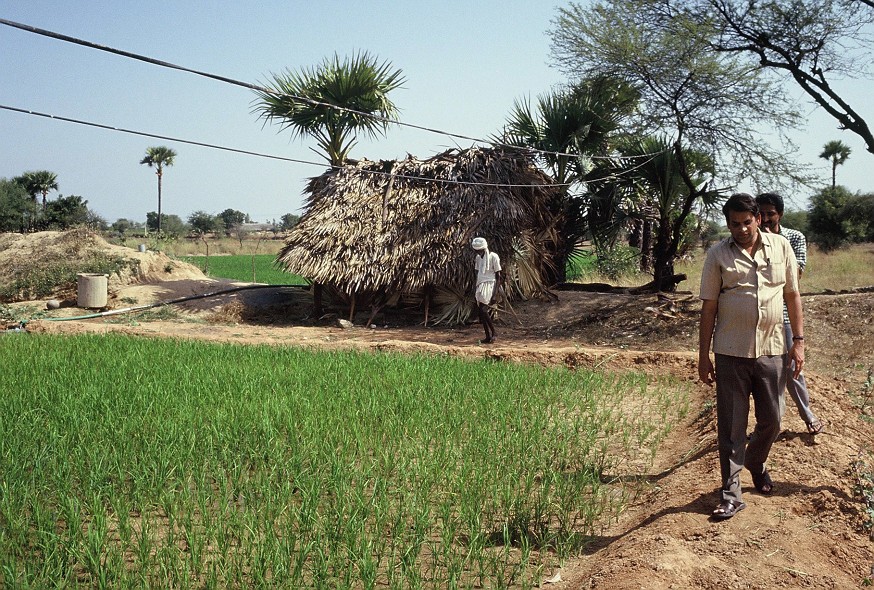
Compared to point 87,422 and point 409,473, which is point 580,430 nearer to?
point 409,473

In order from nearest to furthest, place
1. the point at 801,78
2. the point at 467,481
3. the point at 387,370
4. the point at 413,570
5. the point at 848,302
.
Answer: the point at 413,570, the point at 467,481, the point at 387,370, the point at 848,302, the point at 801,78

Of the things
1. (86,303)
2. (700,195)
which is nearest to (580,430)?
(700,195)

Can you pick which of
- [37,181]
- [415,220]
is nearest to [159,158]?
[37,181]

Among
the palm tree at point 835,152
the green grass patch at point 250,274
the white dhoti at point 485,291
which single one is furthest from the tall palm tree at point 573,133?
the palm tree at point 835,152

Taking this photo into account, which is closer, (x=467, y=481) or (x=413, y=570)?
(x=413, y=570)

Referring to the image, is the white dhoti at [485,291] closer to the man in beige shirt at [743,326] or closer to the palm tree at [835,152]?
the man in beige shirt at [743,326]

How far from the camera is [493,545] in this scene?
380 cm

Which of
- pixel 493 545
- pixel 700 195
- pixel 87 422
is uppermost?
pixel 700 195

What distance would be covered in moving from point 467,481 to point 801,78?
12.6 metres

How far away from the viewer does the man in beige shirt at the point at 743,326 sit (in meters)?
3.90

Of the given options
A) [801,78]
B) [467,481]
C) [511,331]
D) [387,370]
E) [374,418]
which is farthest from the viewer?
[801,78]

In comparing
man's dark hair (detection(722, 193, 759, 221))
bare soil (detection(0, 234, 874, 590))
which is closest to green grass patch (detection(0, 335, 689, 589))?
bare soil (detection(0, 234, 874, 590))

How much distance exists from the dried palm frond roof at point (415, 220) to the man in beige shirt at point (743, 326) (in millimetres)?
9400

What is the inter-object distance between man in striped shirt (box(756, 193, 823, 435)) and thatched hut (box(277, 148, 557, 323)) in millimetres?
8414
